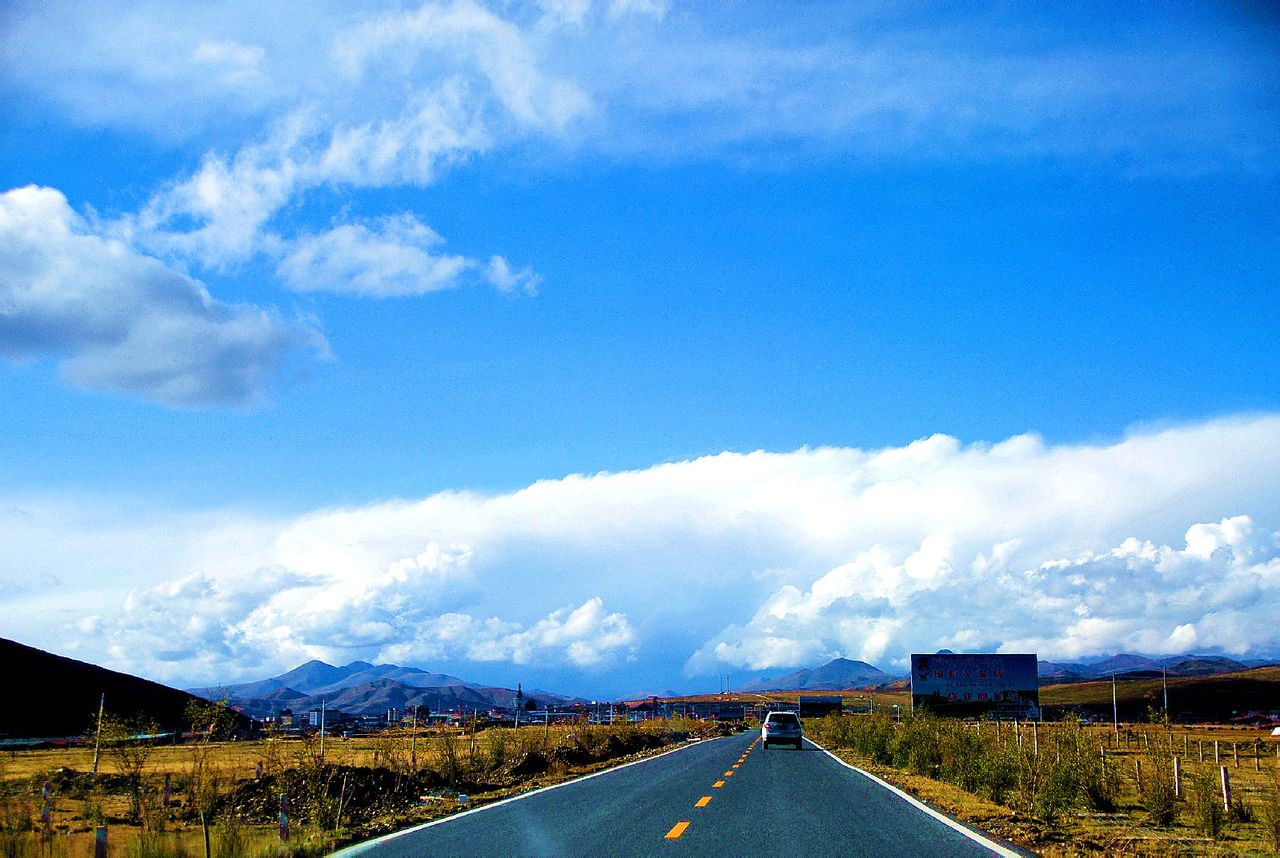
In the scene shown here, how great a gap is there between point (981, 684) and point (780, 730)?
3889cm

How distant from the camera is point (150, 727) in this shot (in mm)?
18844

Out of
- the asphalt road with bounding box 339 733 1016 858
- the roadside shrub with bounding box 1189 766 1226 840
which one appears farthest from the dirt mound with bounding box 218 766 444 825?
the roadside shrub with bounding box 1189 766 1226 840

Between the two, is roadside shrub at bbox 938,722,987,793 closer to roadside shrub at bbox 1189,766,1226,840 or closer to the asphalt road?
the asphalt road

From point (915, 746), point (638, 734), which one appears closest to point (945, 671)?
point (638, 734)

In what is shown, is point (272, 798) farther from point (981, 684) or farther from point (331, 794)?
point (981, 684)

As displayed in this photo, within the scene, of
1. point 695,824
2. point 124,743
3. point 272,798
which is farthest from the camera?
point 272,798

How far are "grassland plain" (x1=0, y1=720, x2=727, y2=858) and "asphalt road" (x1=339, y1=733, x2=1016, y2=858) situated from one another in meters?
1.54

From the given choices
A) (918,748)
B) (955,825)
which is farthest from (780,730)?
(955,825)

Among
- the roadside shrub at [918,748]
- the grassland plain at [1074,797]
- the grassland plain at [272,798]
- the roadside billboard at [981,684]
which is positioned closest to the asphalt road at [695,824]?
the grassland plain at [1074,797]

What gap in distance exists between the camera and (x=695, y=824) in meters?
15.4

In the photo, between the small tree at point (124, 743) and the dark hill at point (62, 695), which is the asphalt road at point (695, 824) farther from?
the dark hill at point (62, 695)

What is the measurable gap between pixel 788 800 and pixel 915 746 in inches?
533

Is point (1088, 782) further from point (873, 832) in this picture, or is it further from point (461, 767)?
point (461, 767)

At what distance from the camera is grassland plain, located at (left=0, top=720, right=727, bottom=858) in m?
14.2
